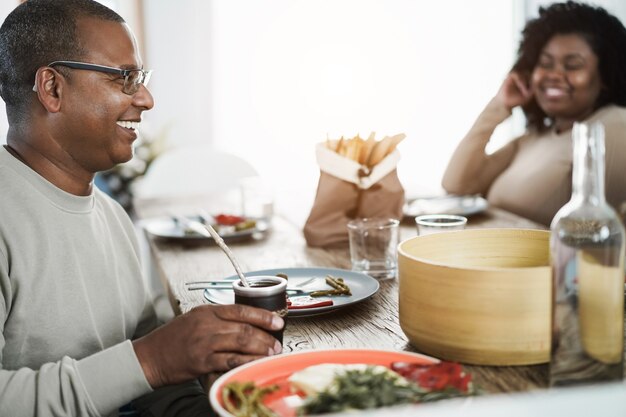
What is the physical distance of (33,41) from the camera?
4.72ft

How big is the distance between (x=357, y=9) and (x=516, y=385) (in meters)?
4.52

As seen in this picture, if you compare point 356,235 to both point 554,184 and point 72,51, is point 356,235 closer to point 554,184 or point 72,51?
point 72,51

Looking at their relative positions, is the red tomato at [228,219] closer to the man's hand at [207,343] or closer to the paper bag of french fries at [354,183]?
the paper bag of french fries at [354,183]

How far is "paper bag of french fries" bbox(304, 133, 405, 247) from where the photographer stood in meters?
1.87

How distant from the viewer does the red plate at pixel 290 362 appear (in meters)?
0.96

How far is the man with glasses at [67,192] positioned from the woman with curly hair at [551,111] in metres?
1.61

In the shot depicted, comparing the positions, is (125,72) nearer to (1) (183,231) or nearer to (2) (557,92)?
(1) (183,231)

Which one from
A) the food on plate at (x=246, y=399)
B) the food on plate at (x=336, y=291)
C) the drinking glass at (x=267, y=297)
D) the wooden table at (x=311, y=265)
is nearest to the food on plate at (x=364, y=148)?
the wooden table at (x=311, y=265)

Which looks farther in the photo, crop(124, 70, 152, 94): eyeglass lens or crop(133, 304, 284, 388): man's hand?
crop(124, 70, 152, 94): eyeglass lens

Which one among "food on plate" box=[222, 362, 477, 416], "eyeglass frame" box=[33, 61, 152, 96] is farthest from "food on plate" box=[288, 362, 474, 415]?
"eyeglass frame" box=[33, 61, 152, 96]

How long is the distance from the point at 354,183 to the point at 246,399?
105cm

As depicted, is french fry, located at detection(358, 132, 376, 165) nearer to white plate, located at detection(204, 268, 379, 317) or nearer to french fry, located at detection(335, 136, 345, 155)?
french fry, located at detection(335, 136, 345, 155)

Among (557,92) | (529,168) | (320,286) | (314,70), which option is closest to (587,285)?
(320,286)

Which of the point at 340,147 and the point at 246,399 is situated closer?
the point at 246,399
